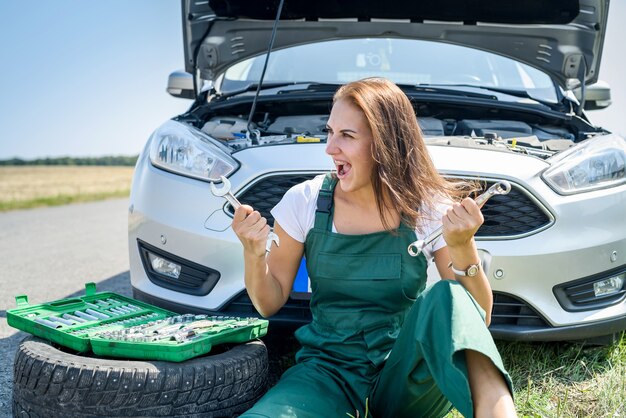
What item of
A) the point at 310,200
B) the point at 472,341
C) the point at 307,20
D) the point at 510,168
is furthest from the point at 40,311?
the point at 307,20

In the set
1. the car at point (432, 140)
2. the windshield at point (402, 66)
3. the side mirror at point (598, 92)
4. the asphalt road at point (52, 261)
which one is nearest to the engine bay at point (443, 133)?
the car at point (432, 140)

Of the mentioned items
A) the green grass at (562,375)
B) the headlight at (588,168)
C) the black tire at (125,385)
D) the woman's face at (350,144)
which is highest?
the woman's face at (350,144)

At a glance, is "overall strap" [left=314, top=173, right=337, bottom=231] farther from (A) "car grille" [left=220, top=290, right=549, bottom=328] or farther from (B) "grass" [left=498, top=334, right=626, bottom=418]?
(B) "grass" [left=498, top=334, right=626, bottom=418]

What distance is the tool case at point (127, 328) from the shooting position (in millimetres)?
2141

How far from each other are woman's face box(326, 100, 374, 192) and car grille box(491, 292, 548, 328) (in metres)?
0.99

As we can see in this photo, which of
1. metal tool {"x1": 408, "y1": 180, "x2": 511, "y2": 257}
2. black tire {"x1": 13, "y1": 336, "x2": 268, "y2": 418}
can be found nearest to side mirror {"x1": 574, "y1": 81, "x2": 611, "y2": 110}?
metal tool {"x1": 408, "y1": 180, "x2": 511, "y2": 257}

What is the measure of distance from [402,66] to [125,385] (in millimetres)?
2600

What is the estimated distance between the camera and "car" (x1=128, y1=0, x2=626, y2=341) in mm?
2840

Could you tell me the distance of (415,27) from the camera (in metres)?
4.00

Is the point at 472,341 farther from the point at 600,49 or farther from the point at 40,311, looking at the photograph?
the point at 600,49

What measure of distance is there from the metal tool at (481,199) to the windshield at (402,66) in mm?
2054

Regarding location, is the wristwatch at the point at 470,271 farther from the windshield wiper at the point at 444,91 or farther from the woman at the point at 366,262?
the windshield wiper at the point at 444,91

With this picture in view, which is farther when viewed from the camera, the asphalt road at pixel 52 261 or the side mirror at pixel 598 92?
the side mirror at pixel 598 92

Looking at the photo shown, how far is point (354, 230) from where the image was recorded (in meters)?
2.24
